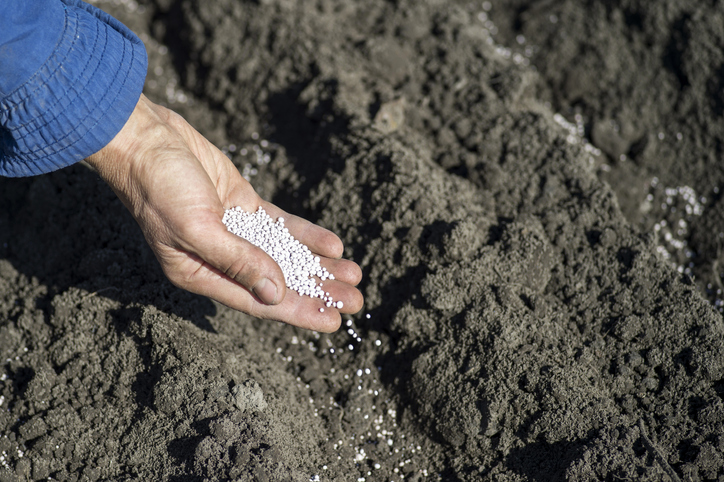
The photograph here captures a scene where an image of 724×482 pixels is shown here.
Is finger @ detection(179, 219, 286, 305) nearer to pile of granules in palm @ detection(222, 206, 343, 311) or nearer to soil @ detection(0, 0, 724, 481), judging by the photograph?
pile of granules in palm @ detection(222, 206, 343, 311)

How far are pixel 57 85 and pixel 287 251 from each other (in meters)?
1.57

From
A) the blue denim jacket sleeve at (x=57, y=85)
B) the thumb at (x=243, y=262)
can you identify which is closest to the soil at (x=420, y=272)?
the thumb at (x=243, y=262)

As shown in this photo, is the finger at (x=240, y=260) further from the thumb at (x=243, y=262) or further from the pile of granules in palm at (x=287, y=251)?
the pile of granules in palm at (x=287, y=251)

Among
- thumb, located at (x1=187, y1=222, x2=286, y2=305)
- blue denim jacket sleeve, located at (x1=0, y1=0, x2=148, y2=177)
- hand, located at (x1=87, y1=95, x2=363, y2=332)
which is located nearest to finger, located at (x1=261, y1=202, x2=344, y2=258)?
hand, located at (x1=87, y1=95, x2=363, y2=332)

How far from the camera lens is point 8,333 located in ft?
10.9

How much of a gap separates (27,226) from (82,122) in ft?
4.70

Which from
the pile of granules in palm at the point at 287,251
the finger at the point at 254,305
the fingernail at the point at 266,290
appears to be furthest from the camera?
the pile of granules in palm at the point at 287,251

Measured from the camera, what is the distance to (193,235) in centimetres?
292

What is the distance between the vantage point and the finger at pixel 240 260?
9.49 ft

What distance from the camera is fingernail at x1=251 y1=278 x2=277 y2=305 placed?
9.46ft

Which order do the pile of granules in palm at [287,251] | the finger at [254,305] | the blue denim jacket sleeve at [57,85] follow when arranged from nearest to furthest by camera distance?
the blue denim jacket sleeve at [57,85]
the finger at [254,305]
the pile of granules in palm at [287,251]

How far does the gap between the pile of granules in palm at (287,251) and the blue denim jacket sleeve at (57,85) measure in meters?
0.90

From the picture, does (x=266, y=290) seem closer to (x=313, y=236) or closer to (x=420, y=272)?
(x=313, y=236)

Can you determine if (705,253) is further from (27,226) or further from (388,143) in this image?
(27,226)
